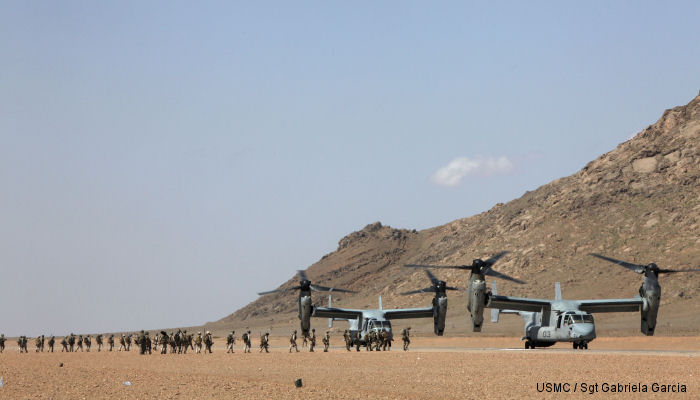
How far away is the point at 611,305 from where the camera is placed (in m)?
58.1

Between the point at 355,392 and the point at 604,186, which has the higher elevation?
the point at 604,186

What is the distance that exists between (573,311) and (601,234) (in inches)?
2716

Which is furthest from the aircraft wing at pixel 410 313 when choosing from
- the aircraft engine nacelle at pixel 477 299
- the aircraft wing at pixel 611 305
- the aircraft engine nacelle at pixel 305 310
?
the aircraft engine nacelle at pixel 477 299

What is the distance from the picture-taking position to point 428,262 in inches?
5984

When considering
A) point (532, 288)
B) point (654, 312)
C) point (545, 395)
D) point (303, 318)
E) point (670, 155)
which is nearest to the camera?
point (545, 395)

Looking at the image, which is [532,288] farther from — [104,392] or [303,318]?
[104,392]

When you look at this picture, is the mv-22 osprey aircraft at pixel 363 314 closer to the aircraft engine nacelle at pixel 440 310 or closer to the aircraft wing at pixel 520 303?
the aircraft engine nacelle at pixel 440 310

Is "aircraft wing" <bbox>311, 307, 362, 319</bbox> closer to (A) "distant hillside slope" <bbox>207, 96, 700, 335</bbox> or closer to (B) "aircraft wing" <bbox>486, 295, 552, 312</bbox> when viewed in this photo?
(B) "aircraft wing" <bbox>486, 295, 552, 312</bbox>

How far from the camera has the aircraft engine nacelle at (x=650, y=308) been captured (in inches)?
1869

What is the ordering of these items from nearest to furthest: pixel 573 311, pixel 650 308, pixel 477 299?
pixel 477 299, pixel 650 308, pixel 573 311

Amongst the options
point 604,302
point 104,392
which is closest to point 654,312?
point 604,302

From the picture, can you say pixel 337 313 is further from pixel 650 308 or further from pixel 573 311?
pixel 650 308

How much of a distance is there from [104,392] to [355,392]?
816 cm

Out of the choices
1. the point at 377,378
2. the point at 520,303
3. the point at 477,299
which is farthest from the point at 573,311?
the point at 377,378
